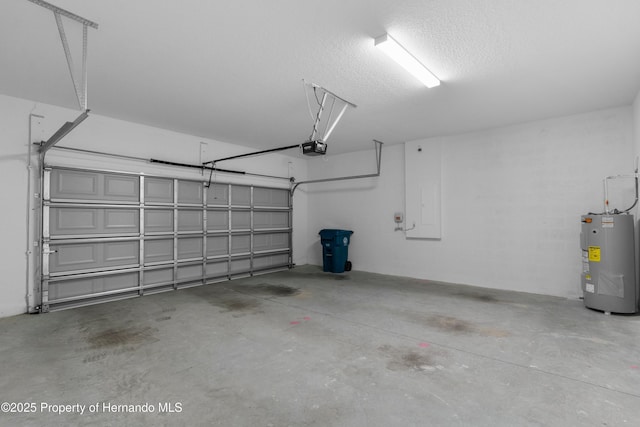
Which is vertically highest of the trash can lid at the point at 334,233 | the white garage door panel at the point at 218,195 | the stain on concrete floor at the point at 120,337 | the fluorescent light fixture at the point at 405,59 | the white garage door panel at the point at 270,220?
the fluorescent light fixture at the point at 405,59

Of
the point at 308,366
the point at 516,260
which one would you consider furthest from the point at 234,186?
the point at 516,260

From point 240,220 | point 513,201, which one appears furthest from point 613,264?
point 240,220

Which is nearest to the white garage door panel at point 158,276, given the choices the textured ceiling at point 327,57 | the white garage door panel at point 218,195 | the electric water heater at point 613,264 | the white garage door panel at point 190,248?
the white garage door panel at point 190,248

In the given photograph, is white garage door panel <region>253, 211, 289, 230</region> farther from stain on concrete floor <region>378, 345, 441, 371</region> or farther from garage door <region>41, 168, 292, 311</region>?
stain on concrete floor <region>378, 345, 441, 371</region>

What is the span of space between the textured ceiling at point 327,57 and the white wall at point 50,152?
0.72ft

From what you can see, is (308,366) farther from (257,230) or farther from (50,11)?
(257,230)

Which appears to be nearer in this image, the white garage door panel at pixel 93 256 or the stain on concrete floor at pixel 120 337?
the stain on concrete floor at pixel 120 337

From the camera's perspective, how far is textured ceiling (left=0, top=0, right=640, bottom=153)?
7.73 ft

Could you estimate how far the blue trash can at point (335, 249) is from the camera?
6.91 metres

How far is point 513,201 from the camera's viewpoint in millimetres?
5227

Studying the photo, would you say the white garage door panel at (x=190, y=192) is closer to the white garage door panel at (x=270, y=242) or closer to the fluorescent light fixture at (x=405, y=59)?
the white garage door panel at (x=270, y=242)

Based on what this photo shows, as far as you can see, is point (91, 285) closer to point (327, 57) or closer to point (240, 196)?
point (240, 196)

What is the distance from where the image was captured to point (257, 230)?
684 cm

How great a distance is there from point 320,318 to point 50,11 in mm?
3813
